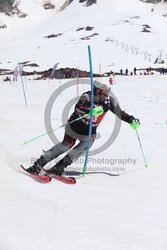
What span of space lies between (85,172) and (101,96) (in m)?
1.29

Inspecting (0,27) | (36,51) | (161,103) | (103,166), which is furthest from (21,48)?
(0,27)

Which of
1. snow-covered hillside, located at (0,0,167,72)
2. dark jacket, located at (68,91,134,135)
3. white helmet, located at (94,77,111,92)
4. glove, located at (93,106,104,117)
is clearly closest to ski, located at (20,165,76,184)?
dark jacket, located at (68,91,134,135)

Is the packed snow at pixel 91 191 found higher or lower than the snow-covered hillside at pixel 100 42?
lower

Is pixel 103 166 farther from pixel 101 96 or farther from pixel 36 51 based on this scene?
pixel 36 51

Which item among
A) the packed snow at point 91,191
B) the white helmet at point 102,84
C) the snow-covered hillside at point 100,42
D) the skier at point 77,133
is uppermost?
the snow-covered hillside at point 100,42

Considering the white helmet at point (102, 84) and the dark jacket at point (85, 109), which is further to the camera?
the dark jacket at point (85, 109)

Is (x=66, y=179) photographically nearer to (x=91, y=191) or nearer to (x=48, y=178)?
(x=48, y=178)

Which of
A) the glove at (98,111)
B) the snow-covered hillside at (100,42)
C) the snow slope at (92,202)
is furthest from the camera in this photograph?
the snow-covered hillside at (100,42)

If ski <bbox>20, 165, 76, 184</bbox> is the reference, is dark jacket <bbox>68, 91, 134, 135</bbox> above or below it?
above

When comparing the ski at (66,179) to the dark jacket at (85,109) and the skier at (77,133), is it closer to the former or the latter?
the skier at (77,133)

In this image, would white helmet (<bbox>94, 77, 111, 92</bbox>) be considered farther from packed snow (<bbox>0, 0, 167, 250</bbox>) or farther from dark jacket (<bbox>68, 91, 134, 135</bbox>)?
packed snow (<bbox>0, 0, 167, 250</bbox>)

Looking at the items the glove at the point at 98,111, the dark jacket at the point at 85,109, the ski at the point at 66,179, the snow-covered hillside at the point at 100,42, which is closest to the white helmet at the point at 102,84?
the dark jacket at the point at 85,109

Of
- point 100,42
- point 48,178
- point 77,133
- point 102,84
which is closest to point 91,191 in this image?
point 48,178

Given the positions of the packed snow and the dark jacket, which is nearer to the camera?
the packed snow
